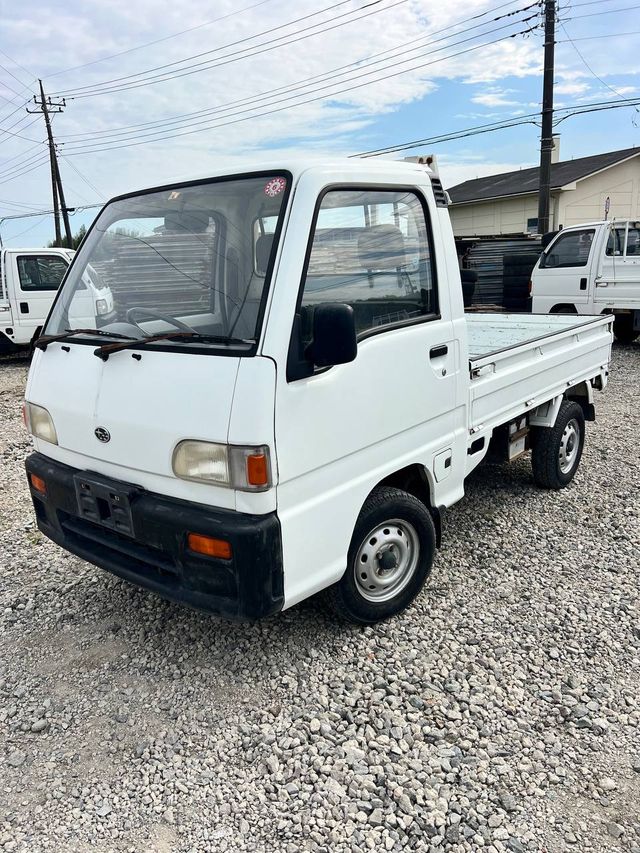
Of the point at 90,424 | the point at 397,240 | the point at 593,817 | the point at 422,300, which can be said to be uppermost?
the point at 397,240

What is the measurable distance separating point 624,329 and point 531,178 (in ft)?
56.7

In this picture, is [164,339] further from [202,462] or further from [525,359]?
[525,359]

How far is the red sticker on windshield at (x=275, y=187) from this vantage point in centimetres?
262

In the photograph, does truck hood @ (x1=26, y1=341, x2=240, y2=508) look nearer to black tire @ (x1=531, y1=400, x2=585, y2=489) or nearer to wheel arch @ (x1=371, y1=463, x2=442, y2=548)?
wheel arch @ (x1=371, y1=463, x2=442, y2=548)

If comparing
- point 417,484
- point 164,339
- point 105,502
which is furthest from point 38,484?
point 417,484

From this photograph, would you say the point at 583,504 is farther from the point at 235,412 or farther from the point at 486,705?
the point at 235,412

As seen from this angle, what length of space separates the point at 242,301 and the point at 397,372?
0.82 meters

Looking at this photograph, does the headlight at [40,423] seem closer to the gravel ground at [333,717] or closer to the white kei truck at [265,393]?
the white kei truck at [265,393]

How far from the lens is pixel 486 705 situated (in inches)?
107

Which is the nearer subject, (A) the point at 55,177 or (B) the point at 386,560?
(B) the point at 386,560

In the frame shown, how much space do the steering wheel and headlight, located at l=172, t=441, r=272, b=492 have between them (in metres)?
0.53

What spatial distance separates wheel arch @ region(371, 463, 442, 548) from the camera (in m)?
3.27

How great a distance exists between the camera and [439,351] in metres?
3.24

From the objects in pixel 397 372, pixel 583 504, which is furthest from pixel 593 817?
pixel 583 504
